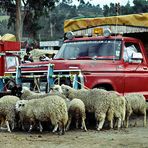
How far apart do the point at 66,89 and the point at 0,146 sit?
2.89 meters

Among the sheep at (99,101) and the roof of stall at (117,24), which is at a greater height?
the roof of stall at (117,24)

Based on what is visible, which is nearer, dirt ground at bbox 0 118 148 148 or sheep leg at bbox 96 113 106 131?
dirt ground at bbox 0 118 148 148

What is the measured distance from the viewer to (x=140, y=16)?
44.0ft

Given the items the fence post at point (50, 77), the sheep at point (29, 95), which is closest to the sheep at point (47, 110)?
the sheep at point (29, 95)

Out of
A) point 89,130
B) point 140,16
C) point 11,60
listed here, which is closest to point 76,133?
point 89,130

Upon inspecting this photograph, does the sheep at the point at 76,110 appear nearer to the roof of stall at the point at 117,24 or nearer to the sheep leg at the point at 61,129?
the sheep leg at the point at 61,129

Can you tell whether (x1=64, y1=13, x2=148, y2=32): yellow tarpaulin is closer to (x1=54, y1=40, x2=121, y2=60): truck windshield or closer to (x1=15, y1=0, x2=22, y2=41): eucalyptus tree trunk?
(x1=54, y1=40, x2=121, y2=60): truck windshield

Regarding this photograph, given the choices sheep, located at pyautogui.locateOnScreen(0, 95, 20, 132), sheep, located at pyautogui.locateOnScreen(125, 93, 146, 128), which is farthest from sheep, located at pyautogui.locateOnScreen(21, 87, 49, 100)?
sheep, located at pyautogui.locateOnScreen(125, 93, 146, 128)

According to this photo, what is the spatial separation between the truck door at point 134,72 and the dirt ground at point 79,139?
2.18m

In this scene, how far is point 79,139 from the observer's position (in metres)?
9.23

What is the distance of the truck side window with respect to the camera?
40.9 ft

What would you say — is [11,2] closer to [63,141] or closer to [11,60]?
[11,60]

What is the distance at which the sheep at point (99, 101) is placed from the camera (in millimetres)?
10469

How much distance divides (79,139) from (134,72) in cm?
405
